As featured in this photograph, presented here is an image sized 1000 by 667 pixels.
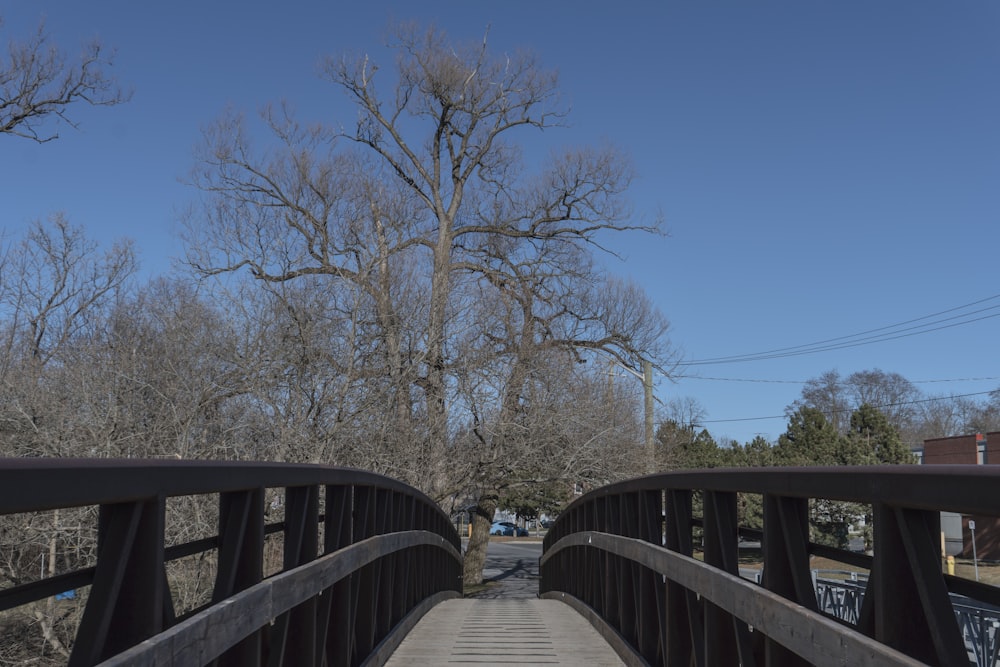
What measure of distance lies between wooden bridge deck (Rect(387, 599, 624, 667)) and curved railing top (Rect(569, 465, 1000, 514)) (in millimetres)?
2996

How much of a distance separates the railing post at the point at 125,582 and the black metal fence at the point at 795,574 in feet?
6.25

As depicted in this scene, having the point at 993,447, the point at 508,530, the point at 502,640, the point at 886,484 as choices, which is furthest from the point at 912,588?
the point at 508,530

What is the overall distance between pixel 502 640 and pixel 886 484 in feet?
17.5

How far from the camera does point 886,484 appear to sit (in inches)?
102

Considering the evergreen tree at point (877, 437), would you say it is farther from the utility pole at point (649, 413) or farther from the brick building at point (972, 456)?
the utility pole at point (649, 413)

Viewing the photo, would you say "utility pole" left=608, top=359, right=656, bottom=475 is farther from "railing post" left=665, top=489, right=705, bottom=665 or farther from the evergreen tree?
"railing post" left=665, top=489, right=705, bottom=665

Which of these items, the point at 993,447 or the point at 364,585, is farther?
the point at 993,447

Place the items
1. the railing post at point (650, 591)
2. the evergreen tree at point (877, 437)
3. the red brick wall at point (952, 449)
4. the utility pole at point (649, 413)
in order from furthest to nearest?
the red brick wall at point (952, 449), the evergreen tree at point (877, 437), the utility pole at point (649, 413), the railing post at point (650, 591)

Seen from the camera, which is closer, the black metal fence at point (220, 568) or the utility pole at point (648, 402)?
the black metal fence at point (220, 568)

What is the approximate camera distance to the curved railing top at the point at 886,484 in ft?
6.99

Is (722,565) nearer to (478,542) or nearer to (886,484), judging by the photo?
(886,484)

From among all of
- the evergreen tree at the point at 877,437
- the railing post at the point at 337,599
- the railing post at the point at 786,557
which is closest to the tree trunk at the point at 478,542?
the evergreen tree at the point at 877,437

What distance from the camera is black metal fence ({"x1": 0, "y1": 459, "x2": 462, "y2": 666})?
2.28 metres

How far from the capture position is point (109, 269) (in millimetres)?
27734
